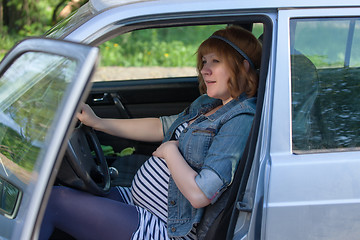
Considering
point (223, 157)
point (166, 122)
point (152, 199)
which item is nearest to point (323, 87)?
point (223, 157)

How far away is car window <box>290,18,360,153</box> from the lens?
5.81 ft

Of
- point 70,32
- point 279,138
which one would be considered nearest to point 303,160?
point 279,138

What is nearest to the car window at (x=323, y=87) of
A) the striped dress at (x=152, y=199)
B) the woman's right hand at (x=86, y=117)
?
the striped dress at (x=152, y=199)

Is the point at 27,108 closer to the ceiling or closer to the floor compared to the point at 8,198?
closer to the ceiling

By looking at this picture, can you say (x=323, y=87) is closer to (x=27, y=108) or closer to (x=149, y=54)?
(x=27, y=108)

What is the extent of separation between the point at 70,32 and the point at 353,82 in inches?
44.5

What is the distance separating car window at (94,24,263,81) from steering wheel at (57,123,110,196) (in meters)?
4.48

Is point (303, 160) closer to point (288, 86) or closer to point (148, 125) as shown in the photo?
point (288, 86)

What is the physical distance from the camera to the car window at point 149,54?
23.3 feet

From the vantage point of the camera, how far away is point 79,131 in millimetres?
2291

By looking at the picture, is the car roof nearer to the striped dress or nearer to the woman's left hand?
the woman's left hand

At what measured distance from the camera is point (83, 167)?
203 cm

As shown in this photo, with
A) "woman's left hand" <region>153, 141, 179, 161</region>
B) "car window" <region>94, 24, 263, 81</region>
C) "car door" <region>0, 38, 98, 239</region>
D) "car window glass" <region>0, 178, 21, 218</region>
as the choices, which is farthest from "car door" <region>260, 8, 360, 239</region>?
"car window" <region>94, 24, 263, 81</region>

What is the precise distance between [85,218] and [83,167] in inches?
8.6
